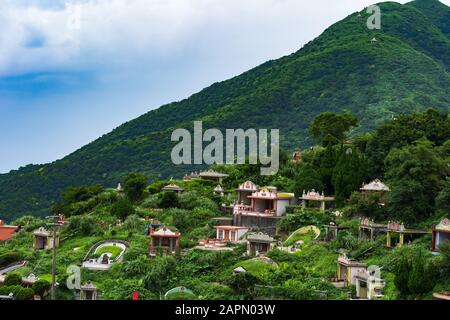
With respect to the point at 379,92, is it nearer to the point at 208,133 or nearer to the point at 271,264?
the point at 208,133

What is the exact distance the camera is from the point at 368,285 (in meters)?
29.0

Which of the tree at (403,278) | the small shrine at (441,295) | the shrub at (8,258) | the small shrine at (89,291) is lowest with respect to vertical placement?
the small shrine at (89,291)

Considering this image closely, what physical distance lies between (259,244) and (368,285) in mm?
7956

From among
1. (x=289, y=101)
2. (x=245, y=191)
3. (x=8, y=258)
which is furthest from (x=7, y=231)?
(x=289, y=101)

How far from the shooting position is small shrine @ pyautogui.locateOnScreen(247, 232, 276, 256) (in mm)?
35906

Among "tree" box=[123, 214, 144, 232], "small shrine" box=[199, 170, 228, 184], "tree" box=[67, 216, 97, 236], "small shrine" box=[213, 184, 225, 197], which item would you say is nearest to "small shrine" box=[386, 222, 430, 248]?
"tree" box=[123, 214, 144, 232]

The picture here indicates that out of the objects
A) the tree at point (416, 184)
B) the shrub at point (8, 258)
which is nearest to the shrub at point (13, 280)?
the shrub at point (8, 258)

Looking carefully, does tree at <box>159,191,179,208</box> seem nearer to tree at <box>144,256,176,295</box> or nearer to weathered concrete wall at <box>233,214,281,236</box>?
weathered concrete wall at <box>233,214,281,236</box>

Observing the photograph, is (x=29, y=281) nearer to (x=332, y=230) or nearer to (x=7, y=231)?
(x=332, y=230)

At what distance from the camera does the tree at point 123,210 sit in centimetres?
4422

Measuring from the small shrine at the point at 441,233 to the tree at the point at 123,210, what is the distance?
59.2 ft

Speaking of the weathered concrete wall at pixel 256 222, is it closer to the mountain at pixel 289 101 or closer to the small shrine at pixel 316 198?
the small shrine at pixel 316 198

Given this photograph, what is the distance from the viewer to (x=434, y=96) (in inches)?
3674

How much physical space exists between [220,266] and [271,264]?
8.52 ft
